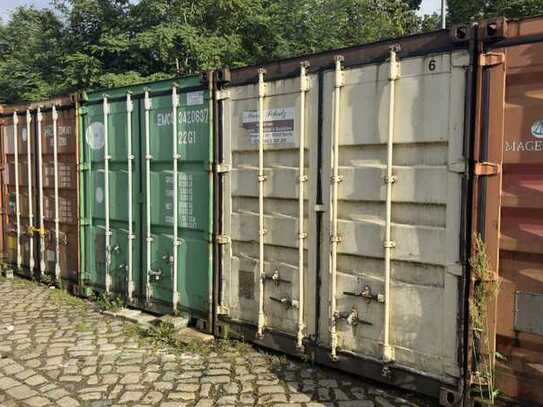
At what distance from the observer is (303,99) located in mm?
4684

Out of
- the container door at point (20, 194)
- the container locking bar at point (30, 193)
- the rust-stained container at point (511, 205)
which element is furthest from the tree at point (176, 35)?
the rust-stained container at point (511, 205)

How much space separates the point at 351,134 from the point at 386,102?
0.40 metres

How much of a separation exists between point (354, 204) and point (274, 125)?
114cm

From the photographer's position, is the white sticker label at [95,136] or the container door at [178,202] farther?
the white sticker label at [95,136]

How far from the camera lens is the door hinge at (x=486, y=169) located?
143 inches

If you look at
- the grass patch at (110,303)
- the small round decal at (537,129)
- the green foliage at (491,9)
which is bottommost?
the grass patch at (110,303)

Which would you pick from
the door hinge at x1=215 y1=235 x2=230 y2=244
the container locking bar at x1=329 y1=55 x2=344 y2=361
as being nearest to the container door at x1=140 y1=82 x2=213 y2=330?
the door hinge at x1=215 y1=235 x2=230 y2=244

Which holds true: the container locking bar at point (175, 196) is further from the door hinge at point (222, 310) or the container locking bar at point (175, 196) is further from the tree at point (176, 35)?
the tree at point (176, 35)

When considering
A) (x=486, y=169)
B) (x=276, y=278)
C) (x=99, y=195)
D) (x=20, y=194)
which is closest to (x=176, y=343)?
(x=276, y=278)

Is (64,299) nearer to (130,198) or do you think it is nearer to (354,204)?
(130,198)

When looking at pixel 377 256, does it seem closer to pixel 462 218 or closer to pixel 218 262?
pixel 462 218

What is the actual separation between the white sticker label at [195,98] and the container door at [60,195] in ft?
7.59

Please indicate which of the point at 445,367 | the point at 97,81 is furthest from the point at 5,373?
the point at 97,81

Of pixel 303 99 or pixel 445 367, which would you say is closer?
pixel 445 367
